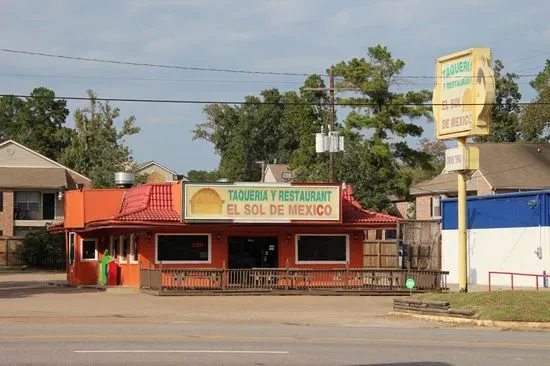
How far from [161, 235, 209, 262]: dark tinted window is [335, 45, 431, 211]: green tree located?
Result: 24.4 metres

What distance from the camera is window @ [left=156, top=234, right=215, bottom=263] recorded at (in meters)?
37.0

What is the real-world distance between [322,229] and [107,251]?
9.77 meters

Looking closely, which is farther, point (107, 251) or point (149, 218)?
point (107, 251)

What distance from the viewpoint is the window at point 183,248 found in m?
37.0

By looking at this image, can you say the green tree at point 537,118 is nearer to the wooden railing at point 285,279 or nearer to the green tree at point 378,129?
the green tree at point 378,129

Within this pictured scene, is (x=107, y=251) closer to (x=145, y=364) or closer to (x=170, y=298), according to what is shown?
(x=170, y=298)

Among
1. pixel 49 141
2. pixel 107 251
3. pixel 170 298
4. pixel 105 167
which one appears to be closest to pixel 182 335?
pixel 170 298

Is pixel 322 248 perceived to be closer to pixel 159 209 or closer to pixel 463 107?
pixel 159 209

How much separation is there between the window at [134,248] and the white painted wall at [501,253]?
665 inches

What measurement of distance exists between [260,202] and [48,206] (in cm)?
3650

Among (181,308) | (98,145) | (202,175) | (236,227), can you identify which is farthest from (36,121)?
(181,308)

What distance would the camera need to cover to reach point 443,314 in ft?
83.1

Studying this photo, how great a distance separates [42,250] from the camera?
199 feet

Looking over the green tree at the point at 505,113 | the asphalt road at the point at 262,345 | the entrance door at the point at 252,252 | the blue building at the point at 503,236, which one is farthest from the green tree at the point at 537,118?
the asphalt road at the point at 262,345
